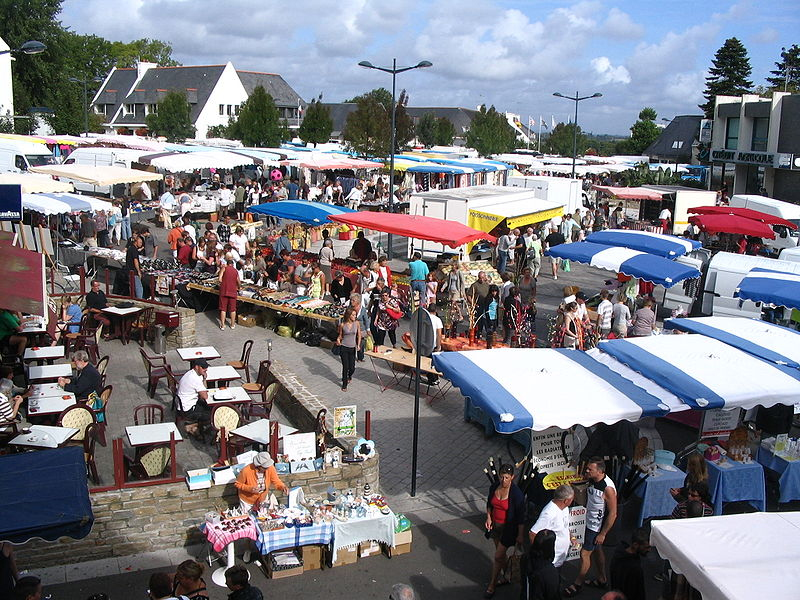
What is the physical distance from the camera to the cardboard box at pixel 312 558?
7348mm

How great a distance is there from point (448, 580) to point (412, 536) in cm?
88

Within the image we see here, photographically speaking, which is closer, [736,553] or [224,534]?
[736,553]

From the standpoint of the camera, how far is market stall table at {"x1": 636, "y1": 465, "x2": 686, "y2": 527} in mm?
8219

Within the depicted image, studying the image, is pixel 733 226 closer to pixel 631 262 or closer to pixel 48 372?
pixel 631 262

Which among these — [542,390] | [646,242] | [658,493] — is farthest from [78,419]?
[646,242]

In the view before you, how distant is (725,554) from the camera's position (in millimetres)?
5090

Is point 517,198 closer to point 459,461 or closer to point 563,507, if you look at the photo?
point 459,461

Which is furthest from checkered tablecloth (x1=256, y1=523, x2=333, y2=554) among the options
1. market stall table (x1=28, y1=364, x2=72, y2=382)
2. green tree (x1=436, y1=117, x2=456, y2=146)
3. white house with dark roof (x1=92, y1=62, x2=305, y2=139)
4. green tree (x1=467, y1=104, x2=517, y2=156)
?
white house with dark roof (x1=92, y1=62, x2=305, y2=139)

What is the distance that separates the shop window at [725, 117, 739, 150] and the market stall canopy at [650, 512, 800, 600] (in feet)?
132

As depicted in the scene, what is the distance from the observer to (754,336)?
10.1m

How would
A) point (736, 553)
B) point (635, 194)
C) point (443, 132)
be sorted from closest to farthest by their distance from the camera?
point (736, 553) → point (635, 194) → point (443, 132)

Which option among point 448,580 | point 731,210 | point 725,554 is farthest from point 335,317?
point 731,210

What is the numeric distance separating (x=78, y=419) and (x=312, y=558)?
3635mm

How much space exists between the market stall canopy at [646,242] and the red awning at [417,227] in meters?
2.78
